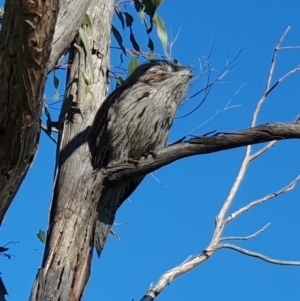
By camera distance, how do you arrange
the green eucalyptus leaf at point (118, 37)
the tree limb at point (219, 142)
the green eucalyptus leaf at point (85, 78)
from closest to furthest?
1. the tree limb at point (219, 142)
2. the green eucalyptus leaf at point (85, 78)
3. the green eucalyptus leaf at point (118, 37)

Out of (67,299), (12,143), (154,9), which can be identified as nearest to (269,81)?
(154,9)

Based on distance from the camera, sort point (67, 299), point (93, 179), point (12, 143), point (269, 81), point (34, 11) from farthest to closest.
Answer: point (269, 81)
point (93, 179)
point (67, 299)
point (12, 143)
point (34, 11)

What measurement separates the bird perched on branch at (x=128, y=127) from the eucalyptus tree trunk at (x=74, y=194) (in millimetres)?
83

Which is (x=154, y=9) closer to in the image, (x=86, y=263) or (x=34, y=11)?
(x=86, y=263)

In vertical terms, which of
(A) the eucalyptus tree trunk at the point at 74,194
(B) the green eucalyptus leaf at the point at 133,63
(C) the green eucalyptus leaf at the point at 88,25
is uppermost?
(B) the green eucalyptus leaf at the point at 133,63

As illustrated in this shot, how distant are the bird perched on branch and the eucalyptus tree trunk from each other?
0.08m

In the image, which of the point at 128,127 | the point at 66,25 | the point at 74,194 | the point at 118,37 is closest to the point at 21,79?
the point at 66,25

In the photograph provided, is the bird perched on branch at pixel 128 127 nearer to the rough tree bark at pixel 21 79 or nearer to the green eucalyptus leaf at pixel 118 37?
the green eucalyptus leaf at pixel 118 37

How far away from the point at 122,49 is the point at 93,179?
1409mm

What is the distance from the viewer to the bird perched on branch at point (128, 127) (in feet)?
10.7

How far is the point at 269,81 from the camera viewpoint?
3.67 metres

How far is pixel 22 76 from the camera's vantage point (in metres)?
1.87

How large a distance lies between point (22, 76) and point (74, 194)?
1.27 m

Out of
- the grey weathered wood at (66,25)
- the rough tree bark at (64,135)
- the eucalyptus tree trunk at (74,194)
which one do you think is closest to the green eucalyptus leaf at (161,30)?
the rough tree bark at (64,135)
